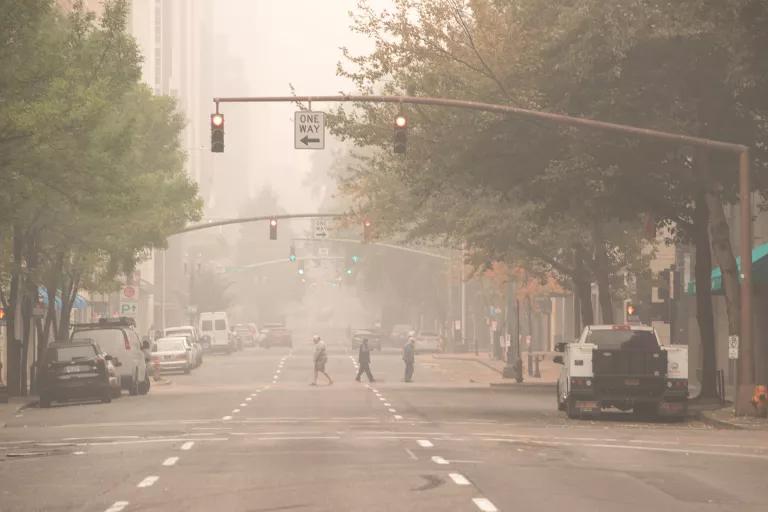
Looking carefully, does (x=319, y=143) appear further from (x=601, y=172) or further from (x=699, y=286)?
(x=699, y=286)

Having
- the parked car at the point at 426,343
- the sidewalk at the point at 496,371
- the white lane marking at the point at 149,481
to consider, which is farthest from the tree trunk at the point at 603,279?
the parked car at the point at 426,343

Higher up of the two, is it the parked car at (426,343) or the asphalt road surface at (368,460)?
the parked car at (426,343)

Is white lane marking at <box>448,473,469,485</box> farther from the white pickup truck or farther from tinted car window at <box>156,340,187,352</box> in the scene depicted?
tinted car window at <box>156,340,187,352</box>

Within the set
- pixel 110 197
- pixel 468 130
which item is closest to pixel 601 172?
pixel 468 130

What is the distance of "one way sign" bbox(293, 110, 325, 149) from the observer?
33656mm

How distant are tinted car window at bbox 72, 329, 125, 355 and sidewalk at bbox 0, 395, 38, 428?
94.7 inches

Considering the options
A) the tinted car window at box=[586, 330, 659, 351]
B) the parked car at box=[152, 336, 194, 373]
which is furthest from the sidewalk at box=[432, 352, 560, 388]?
the tinted car window at box=[586, 330, 659, 351]

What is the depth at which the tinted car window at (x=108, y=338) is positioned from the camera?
49.2 meters

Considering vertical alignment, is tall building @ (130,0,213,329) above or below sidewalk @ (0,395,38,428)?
above

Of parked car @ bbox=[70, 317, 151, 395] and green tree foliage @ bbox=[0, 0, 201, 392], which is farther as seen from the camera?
parked car @ bbox=[70, 317, 151, 395]

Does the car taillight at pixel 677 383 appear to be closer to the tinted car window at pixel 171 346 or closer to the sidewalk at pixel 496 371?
the sidewalk at pixel 496 371

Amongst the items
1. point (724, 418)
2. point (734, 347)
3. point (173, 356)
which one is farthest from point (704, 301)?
point (173, 356)

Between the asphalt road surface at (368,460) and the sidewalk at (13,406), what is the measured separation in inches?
19.1

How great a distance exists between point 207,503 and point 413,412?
20.5 m
